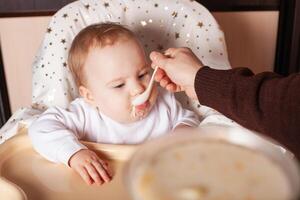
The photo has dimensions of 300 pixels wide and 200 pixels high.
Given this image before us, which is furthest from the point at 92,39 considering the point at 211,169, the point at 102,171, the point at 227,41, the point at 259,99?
the point at 227,41

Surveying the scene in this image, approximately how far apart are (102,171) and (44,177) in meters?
0.12

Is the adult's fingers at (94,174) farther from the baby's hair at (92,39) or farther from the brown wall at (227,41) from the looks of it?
the brown wall at (227,41)

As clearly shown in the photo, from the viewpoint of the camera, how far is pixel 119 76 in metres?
0.94

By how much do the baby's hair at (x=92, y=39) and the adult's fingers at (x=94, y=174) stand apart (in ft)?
0.84

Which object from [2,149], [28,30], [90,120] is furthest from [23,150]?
[28,30]

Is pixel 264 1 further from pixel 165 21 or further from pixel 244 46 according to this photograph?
pixel 165 21

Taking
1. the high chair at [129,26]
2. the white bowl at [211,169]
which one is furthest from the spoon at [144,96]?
the white bowl at [211,169]

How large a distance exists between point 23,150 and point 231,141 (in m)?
0.56

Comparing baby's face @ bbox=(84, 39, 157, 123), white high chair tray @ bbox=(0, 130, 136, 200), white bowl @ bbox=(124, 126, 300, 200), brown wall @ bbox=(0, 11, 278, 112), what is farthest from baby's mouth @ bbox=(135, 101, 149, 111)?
brown wall @ bbox=(0, 11, 278, 112)

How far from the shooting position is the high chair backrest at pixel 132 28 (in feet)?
3.69

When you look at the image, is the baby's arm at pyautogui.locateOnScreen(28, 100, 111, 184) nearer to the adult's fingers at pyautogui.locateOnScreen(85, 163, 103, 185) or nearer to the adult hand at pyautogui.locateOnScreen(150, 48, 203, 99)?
the adult's fingers at pyautogui.locateOnScreen(85, 163, 103, 185)

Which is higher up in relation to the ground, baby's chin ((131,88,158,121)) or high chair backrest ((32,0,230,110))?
high chair backrest ((32,0,230,110))

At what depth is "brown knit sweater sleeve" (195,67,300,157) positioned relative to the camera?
687 mm

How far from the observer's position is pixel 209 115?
1072 millimetres
